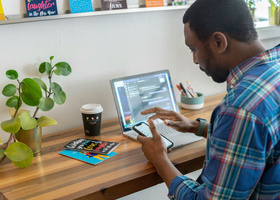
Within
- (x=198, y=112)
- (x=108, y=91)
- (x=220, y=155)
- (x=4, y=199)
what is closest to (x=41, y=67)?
(x=108, y=91)

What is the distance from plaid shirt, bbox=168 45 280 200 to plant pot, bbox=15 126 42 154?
70 centimetres

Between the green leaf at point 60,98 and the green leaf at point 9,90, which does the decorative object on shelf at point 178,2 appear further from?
the green leaf at point 9,90

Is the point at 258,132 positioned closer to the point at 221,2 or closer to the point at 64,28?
the point at 221,2

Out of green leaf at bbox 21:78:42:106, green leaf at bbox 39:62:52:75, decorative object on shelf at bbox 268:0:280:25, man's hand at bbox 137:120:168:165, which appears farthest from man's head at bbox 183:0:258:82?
decorative object on shelf at bbox 268:0:280:25

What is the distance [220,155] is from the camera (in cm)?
93

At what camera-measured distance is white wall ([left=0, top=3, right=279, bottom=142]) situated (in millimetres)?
1528

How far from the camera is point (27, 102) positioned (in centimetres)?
128

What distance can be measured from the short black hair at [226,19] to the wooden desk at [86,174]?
19.2 inches

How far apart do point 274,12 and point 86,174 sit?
5.46ft

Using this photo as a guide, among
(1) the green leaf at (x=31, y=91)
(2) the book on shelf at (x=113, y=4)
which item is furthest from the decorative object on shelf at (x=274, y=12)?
(1) the green leaf at (x=31, y=91)

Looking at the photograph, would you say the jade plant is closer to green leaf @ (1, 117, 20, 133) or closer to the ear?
green leaf @ (1, 117, 20, 133)

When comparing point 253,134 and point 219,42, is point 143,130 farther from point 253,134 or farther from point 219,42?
point 253,134

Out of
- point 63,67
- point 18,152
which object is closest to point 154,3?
point 63,67

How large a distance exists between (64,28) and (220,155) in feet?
3.19
